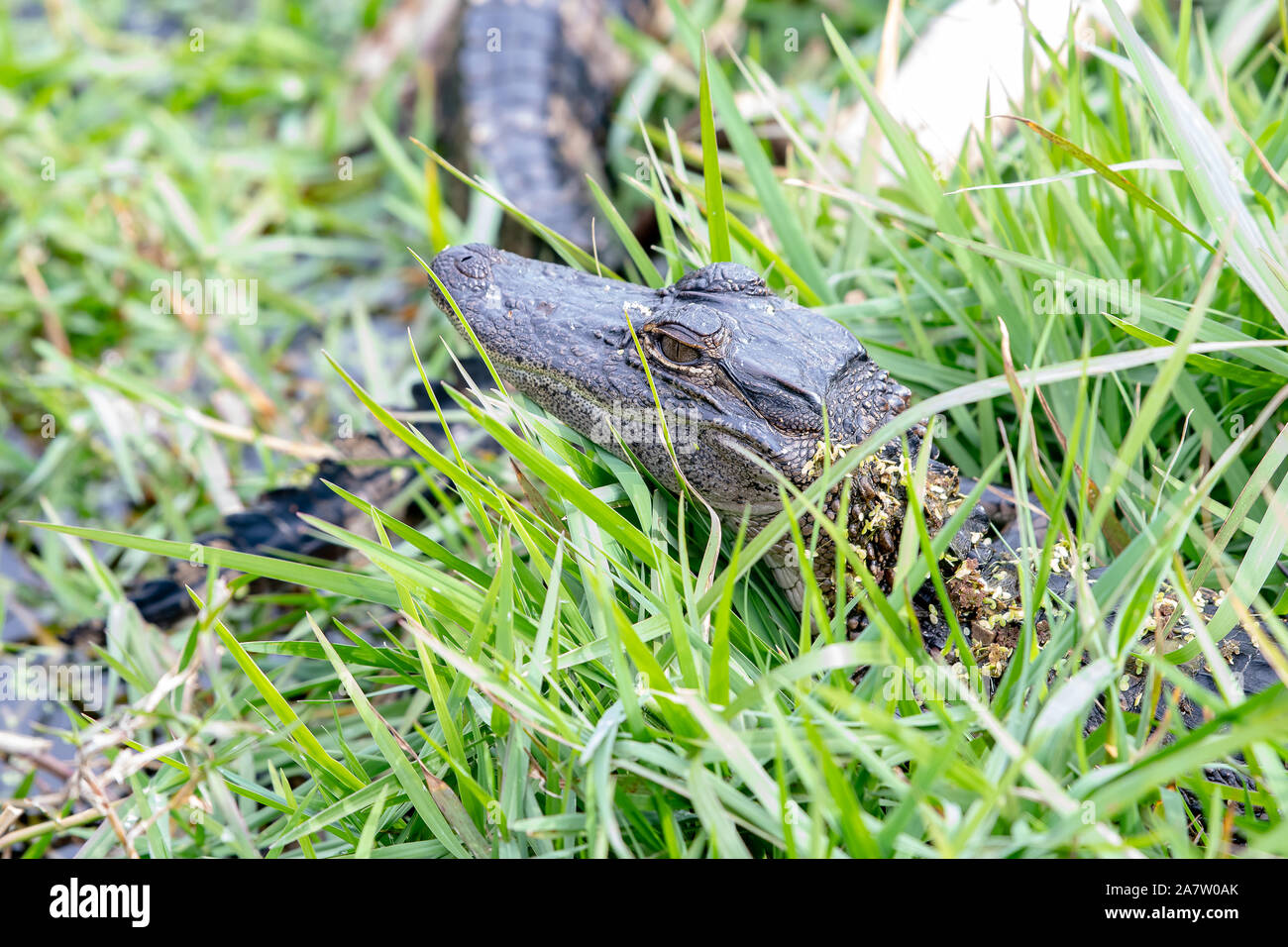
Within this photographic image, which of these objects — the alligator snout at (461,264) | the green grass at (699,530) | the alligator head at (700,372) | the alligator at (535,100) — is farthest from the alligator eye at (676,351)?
the alligator at (535,100)

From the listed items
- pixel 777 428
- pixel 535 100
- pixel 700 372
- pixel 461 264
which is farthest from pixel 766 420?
pixel 535 100

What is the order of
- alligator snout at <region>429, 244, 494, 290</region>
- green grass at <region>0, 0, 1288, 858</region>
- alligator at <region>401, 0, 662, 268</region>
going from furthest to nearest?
alligator at <region>401, 0, 662, 268</region> < alligator snout at <region>429, 244, 494, 290</region> < green grass at <region>0, 0, 1288, 858</region>

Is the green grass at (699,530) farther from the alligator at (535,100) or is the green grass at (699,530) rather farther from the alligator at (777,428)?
the alligator at (535,100)

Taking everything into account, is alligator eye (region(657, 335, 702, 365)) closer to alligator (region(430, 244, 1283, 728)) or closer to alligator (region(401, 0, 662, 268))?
alligator (region(430, 244, 1283, 728))

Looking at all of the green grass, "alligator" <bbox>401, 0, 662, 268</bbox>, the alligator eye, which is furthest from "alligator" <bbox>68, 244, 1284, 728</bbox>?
"alligator" <bbox>401, 0, 662, 268</bbox>

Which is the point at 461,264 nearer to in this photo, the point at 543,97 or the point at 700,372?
the point at 700,372
